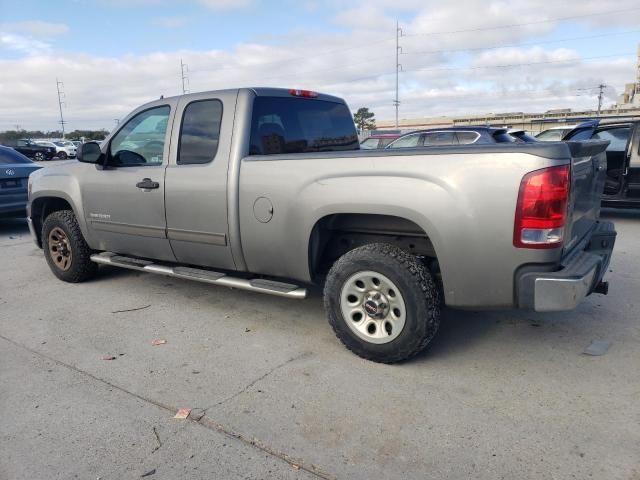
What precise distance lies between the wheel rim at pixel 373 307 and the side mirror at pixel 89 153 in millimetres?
2877

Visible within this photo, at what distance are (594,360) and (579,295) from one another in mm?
844

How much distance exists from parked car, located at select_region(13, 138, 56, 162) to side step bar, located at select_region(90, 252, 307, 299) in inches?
1444

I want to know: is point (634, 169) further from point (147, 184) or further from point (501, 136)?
point (147, 184)

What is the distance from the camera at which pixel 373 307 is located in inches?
135

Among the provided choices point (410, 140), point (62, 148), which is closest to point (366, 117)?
point (62, 148)

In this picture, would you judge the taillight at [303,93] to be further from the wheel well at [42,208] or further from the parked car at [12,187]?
the parked car at [12,187]

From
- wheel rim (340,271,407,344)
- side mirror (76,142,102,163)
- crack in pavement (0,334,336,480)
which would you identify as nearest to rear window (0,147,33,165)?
side mirror (76,142,102,163)

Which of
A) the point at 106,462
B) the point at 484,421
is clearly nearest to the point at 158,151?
the point at 106,462

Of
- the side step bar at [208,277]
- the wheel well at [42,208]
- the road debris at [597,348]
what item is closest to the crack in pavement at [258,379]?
the side step bar at [208,277]

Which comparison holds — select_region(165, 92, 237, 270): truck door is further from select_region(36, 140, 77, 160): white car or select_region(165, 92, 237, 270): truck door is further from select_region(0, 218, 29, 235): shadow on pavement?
select_region(36, 140, 77, 160): white car

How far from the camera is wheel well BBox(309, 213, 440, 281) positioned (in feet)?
11.6

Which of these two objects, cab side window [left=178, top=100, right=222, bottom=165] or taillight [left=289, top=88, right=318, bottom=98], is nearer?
cab side window [left=178, top=100, right=222, bottom=165]

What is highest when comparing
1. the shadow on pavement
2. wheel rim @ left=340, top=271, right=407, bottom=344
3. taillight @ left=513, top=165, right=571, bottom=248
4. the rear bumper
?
taillight @ left=513, top=165, right=571, bottom=248

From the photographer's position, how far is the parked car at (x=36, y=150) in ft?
120
